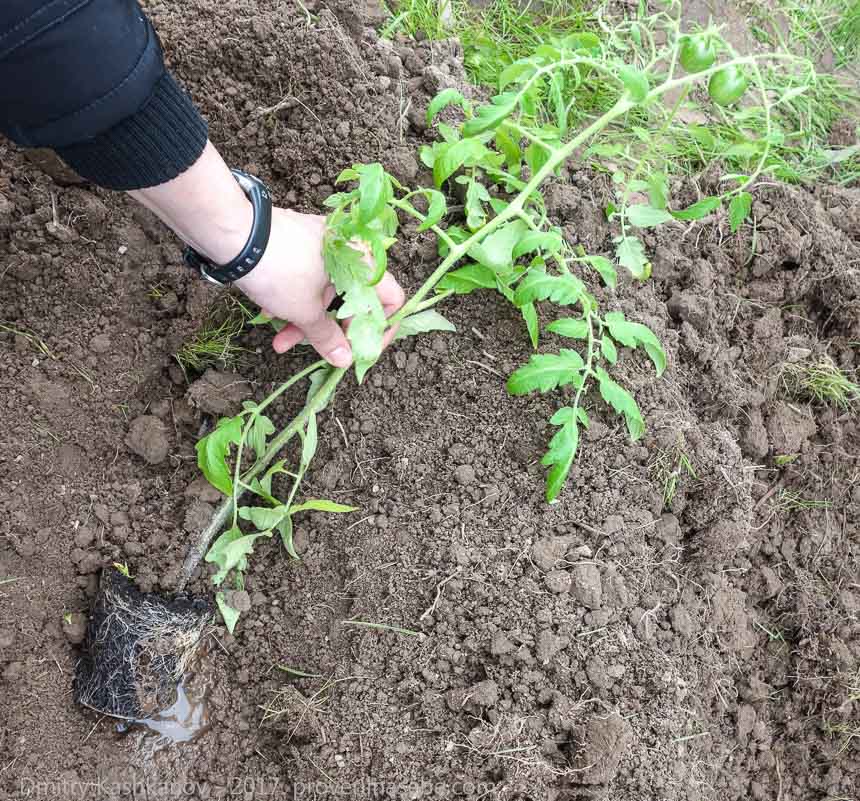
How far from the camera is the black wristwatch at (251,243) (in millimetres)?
1518

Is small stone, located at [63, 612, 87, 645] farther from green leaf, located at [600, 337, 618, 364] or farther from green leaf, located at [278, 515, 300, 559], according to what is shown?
green leaf, located at [600, 337, 618, 364]

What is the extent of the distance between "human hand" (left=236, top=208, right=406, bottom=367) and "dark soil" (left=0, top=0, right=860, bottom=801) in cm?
21

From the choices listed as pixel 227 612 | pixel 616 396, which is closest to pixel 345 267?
pixel 616 396

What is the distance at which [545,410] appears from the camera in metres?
1.89

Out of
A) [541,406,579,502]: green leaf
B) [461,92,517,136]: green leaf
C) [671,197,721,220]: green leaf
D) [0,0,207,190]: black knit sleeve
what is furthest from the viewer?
[671,197,721,220]: green leaf

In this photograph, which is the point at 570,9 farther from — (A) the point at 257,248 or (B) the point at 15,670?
(B) the point at 15,670

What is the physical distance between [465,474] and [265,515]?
48 centimetres

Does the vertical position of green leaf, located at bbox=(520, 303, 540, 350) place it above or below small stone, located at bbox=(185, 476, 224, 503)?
above

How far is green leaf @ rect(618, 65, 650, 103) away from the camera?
1.60 meters

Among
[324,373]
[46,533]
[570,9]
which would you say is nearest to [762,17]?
[570,9]

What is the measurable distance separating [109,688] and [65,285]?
1.00 metres

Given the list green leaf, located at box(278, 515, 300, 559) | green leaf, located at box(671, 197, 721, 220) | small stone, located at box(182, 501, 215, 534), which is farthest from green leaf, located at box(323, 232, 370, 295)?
green leaf, located at box(671, 197, 721, 220)

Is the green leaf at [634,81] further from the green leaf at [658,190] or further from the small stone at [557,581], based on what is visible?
the small stone at [557,581]

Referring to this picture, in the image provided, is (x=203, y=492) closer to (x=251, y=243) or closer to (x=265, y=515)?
(x=265, y=515)
